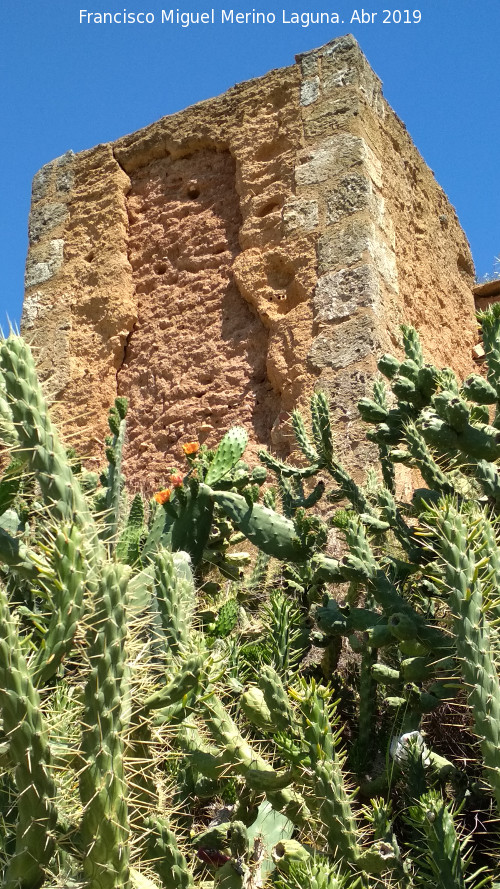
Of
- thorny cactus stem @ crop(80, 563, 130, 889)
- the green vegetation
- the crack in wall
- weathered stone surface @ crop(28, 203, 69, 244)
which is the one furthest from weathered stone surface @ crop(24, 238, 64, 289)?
thorny cactus stem @ crop(80, 563, 130, 889)

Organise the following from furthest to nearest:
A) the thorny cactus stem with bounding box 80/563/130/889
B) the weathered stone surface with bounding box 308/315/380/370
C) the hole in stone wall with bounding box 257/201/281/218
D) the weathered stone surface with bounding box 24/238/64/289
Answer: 1. the weathered stone surface with bounding box 24/238/64/289
2. the hole in stone wall with bounding box 257/201/281/218
3. the weathered stone surface with bounding box 308/315/380/370
4. the thorny cactus stem with bounding box 80/563/130/889

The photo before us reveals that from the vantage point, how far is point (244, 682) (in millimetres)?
2994

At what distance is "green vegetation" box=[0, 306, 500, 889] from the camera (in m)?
1.73

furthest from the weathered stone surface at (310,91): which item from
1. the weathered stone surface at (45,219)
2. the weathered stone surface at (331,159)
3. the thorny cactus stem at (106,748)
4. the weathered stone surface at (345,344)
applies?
the thorny cactus stem at (106,748)

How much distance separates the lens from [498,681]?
194cm

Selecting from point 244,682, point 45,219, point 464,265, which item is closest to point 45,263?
point 45,219

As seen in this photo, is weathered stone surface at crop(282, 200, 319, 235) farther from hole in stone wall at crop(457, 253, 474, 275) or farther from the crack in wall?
hole in stone wall at crop(457, 253, 474, 275)

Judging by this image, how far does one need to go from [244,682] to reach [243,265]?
280cm

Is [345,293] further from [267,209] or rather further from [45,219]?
[45,219]

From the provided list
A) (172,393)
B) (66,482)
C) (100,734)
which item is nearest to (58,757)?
(100,734)

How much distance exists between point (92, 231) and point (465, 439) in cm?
382

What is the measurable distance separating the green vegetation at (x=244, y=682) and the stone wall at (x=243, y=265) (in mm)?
1123

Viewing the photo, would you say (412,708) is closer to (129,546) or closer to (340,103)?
(129,546)

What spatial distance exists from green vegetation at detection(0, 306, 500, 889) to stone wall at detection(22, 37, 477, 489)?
112 centimetres
